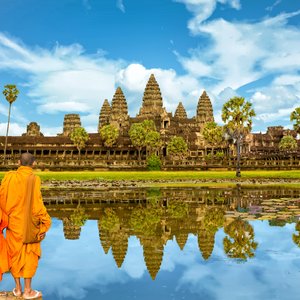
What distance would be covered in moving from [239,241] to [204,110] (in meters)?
121

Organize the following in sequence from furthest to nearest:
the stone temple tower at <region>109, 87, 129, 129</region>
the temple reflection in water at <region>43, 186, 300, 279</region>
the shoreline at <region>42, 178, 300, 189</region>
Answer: the stone temple tower at <region>109, 87, 129, 129</region>
the shoreline at <region>42, 178, 300, 189</region>
the temple reflection in water at <region>43, 186, 300, 279</region>

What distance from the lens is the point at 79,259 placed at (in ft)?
34.3

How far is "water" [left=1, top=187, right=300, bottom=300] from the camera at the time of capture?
26.8 feet

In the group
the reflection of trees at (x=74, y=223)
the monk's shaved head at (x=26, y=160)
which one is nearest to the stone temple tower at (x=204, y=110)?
the reflection of trees at (x=74, y=223)

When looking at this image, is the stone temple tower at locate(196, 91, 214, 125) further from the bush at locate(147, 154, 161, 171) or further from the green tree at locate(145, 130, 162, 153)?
the bush at locate(147, 154, 161, 171)

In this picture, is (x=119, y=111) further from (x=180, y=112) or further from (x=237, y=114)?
(x=237, y=114)

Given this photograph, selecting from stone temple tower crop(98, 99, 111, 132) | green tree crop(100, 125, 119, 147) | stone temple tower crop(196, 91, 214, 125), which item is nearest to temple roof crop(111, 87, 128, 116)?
stone temple tower crop(98, 99, 111, 132)

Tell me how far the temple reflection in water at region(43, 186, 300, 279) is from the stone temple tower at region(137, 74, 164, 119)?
305 feet

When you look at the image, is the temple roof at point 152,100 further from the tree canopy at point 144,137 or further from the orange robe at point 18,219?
the orange robe at point 18,219

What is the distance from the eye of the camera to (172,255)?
34.8ft

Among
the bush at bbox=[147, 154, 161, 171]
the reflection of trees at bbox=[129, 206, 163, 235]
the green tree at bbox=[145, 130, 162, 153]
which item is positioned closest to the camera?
the reflection of trees at bbox=[129, 206, 163, 235]

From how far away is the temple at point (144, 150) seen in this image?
194ft

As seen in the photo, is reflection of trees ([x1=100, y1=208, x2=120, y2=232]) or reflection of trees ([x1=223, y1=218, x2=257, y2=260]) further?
reflection of trees ([x1=100, y1=208, x2=120, y2=232])

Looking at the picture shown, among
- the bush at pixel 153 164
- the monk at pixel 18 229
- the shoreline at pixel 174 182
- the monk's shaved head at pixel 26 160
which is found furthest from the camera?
the bush at pixel 153 164
